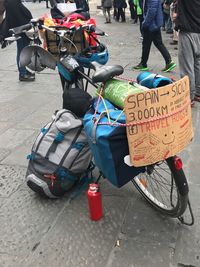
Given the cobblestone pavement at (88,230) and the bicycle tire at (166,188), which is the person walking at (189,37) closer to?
the cobblestone pavement at (88,230)

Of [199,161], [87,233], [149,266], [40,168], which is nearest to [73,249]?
[87,233]

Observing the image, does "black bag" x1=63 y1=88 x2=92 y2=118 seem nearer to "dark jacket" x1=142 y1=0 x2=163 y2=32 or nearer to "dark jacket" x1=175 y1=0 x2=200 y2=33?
"dark jacket" x1=175 y1=0 x2=200 y2=33

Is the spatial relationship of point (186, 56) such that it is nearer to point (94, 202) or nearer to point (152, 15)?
point (152, 15)

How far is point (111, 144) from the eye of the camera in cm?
217

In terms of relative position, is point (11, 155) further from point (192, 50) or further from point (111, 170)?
point (192, 50)

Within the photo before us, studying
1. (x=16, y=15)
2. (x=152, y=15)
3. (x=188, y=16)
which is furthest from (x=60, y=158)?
(x=152, y=15)

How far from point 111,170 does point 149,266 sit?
0.65 m

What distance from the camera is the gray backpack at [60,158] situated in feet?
9.70

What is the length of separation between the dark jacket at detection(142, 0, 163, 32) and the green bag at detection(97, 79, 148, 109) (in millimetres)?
4212

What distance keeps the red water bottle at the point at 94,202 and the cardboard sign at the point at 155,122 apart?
1.87ft

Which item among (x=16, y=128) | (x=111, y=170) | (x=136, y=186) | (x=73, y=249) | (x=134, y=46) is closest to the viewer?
(x=111, y=170)

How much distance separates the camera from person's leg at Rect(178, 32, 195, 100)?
477cm

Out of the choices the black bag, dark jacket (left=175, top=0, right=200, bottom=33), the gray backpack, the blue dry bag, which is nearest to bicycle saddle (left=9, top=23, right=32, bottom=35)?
the black bag

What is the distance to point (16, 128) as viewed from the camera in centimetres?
463
